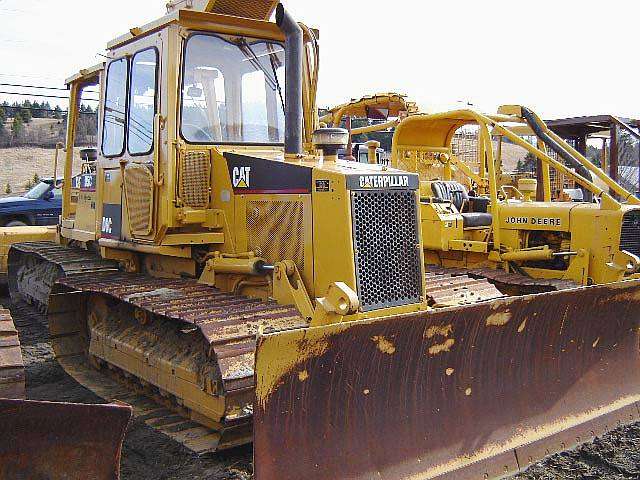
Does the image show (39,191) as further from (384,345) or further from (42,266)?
(384,345)

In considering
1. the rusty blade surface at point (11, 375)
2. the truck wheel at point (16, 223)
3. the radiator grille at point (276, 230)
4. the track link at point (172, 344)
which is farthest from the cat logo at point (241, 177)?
the truck wheel at point (16, 223)

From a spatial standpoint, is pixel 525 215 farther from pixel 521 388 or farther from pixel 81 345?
pixel 81 345

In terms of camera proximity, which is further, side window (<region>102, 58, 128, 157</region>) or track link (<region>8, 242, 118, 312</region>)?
track link (<region>8, 242, 118, 312</region>)

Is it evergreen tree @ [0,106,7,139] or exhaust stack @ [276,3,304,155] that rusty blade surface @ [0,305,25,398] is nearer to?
exhaust stack @ [276,3,304,155]

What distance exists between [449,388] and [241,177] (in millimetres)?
2262

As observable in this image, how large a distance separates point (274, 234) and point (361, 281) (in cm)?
88

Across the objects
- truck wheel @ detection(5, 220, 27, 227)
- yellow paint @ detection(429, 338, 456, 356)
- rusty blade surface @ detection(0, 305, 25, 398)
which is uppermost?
truck wheel @ detection(5, 220, 27, 227)

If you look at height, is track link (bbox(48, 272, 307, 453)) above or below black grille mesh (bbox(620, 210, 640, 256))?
below

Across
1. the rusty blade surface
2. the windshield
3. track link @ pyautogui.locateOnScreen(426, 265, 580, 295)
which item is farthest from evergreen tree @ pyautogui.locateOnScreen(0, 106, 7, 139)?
the rusty blade surface

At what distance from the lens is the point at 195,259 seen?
19.5 ft

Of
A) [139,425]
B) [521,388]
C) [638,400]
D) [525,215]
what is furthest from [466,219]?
[139,425]

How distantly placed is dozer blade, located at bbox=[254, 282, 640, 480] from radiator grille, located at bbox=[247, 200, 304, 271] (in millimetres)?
1202

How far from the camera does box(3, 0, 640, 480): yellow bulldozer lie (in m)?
4.12

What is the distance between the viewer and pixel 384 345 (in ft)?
13.8
